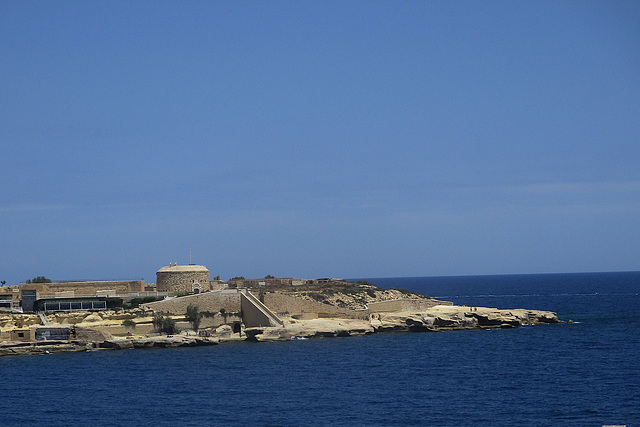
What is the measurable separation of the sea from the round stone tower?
14.0 meters

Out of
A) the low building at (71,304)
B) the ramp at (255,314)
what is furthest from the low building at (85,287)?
the ramp at (255,314)

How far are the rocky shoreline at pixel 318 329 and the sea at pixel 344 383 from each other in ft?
5.50

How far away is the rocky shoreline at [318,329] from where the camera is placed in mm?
48219

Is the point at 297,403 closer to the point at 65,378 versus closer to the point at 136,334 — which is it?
the point at 65,378

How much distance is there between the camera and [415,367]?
38.9 meters

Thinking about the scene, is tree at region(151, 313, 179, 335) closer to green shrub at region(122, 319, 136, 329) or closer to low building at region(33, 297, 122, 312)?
green shrub at region(122, 319, 136, 329)

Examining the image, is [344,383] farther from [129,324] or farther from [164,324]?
[129,324]

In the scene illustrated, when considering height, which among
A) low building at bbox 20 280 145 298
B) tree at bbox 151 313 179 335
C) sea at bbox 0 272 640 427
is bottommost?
sea at bbox 0 272 640 427

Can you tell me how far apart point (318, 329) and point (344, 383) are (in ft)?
57.0

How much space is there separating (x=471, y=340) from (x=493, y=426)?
23.8 meters

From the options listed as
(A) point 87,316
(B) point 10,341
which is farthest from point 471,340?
(B) point 10,341

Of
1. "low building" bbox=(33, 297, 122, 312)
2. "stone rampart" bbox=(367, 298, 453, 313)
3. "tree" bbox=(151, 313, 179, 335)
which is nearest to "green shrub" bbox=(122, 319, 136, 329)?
"tree" bbox=(151, 313, 179, 335)

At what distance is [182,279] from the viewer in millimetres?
62500

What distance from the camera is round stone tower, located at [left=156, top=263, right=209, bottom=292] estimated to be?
62.4m
